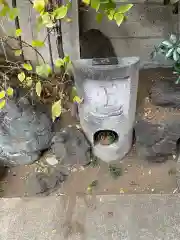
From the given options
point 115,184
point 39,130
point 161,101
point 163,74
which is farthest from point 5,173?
point 163,74

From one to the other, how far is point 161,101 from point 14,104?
908 mm

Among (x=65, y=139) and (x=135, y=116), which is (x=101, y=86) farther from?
(x=65, y=139)

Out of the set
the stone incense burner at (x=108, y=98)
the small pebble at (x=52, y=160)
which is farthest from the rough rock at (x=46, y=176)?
the stone incense burner at (x=108, y=98)

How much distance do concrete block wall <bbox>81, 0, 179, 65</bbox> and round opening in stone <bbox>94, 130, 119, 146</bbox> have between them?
793 millimetres

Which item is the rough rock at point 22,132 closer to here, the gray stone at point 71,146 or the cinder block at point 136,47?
the gray stone at point 71,146

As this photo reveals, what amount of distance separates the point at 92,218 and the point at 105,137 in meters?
0.59

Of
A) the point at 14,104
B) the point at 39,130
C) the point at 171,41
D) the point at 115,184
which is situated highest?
the point at 171,41

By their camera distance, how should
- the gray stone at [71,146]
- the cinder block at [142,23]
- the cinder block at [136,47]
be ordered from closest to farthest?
the gray stone at [71,146] → the cinder block at [142,23] → the cinder block at [136,47]

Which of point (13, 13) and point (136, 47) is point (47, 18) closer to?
point (13, 13)

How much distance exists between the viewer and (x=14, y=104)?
6.28 feet

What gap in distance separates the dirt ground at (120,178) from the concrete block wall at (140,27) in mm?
495

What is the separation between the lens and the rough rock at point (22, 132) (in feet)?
6.35

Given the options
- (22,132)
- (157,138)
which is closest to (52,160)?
(22,132)

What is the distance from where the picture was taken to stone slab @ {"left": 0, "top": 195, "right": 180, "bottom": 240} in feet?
5.37
